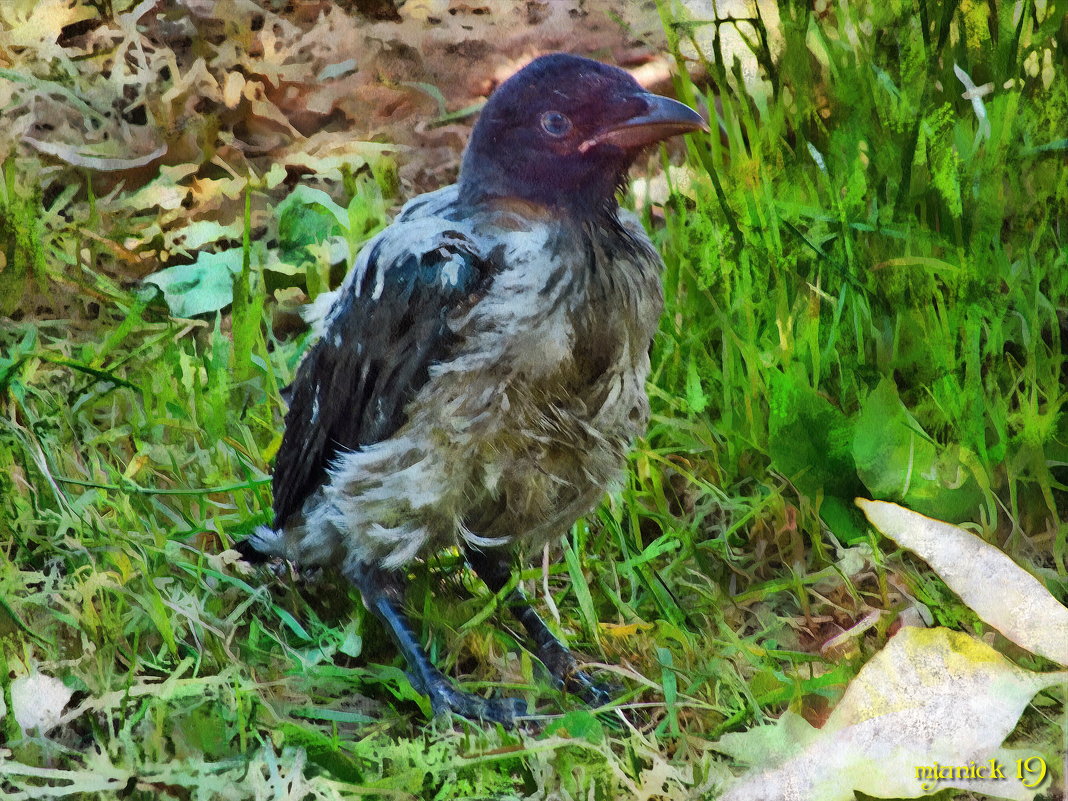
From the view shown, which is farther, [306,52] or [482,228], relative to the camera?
[306,52]

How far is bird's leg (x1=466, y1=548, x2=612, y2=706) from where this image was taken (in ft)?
9.20

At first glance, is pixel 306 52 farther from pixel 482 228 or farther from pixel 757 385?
pixel 757 385

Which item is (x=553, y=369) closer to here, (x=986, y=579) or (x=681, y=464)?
(x=681, y=464)

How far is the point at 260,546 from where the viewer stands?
3088mm

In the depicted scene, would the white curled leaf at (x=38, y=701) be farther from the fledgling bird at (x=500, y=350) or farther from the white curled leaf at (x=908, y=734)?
the white curled leaf at (x=908, y=734)

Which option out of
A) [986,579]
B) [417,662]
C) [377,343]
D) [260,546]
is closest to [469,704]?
[417,662]

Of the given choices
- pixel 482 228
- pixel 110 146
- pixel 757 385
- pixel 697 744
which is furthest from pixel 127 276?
pixel 697 744

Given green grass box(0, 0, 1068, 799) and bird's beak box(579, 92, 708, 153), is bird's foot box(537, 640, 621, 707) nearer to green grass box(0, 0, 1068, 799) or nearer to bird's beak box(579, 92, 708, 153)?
green grass box(0, 0, 1068, 799)

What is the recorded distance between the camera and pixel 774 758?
2.46 metres

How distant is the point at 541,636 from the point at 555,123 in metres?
1.14

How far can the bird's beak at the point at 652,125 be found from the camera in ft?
8.40

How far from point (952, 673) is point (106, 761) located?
1.66m

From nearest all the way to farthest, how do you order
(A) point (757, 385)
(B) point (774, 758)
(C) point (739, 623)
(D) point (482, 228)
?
(B) point (774, 758) → (D) point (482, 228) → (C) point (739, 623) → (A) point (757, 385)

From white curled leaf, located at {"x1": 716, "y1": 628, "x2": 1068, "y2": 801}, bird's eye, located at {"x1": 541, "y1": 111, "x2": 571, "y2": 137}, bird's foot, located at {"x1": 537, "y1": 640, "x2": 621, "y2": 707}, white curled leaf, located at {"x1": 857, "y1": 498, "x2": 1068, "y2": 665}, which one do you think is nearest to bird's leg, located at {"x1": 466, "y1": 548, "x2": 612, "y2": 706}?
bird's foot, located at {"x1": 537, "y1": 640, "x2": 621, "y2": 707}
